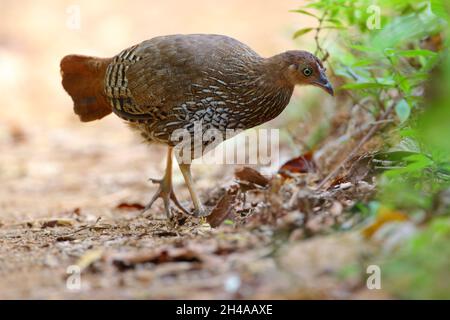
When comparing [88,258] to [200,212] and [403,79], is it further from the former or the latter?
[403,79]

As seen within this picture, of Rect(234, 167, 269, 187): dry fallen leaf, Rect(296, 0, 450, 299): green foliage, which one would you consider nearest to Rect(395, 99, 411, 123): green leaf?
Rect(296, 0, 450, 299): green foliage

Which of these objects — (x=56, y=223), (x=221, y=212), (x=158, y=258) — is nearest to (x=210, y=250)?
(x=158, y=258)

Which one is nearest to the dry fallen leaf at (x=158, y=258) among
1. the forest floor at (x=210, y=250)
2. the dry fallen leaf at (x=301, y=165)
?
Answer: the forest floor at (x=210, y=250)

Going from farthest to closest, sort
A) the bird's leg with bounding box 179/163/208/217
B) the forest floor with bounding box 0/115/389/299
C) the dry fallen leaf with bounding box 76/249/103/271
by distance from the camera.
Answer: the bird's leg with bounding box 179/163/208/217 → the dry fallen leaf with bounding box 76/249/103/271 → the forest floor with bounding box 0/115/389/299

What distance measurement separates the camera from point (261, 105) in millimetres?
4918

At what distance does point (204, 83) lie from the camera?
4770mm

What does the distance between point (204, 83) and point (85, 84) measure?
130 cm

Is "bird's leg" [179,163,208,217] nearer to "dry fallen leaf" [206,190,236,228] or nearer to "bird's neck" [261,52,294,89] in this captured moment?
"dry fallen leaf" [206,190,236,228]

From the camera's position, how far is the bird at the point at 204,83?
4.78 metres

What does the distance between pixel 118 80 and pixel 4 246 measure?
1636 millimetres

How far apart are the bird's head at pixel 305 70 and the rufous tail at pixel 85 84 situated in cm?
150

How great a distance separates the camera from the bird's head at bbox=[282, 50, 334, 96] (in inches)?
188

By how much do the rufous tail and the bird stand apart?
414mm

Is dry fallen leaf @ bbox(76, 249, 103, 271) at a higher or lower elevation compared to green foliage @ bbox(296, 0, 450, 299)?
lower
